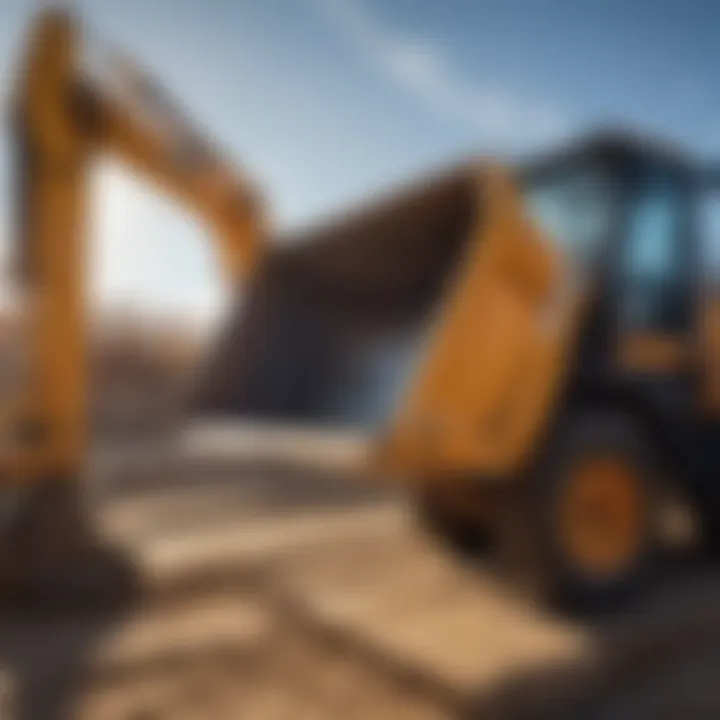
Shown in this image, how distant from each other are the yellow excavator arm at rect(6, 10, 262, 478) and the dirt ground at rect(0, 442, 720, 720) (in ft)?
2.56

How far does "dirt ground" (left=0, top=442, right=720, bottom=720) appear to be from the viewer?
117 inches

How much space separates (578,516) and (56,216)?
10.7ft

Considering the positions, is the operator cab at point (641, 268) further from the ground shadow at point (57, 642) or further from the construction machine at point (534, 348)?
the ground shadow at point (57, 642)

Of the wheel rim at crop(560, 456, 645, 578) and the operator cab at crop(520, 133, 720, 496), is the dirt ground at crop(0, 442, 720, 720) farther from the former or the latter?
the operator cab at crop(520, 133, 720, 496)

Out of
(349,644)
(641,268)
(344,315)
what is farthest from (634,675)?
(344,315)

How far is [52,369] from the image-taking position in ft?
14.9

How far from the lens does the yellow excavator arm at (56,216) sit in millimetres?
4488

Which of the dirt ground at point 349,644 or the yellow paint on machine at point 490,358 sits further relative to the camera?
the yellow paint on machine at point 490,358

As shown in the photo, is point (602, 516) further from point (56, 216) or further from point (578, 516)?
point (56, 216)

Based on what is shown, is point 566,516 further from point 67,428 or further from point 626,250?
point 67,428

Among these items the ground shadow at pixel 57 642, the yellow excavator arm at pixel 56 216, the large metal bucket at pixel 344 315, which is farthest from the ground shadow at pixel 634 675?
the yellow excavator arm at pixel 56 216

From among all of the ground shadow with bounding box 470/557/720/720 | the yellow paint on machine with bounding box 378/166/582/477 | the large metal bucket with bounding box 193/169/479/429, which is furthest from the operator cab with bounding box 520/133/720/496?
the ground shadow with bounding box 470/557/720/720

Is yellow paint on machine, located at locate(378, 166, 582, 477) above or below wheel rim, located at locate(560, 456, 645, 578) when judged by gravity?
above

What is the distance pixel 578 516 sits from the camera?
389 cm
